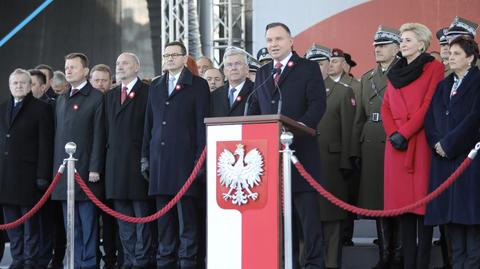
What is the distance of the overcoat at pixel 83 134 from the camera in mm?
6996

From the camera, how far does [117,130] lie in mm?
6934

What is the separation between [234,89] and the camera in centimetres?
676

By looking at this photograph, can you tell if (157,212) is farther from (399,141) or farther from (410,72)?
(410,72)

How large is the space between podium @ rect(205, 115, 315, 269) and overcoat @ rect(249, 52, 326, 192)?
40 cm

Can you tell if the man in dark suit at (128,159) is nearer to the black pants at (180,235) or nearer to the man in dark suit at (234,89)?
the black pants at (180,235)

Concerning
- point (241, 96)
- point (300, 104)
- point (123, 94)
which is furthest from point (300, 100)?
point (123, 94)

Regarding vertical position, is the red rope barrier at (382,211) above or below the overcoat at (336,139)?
below

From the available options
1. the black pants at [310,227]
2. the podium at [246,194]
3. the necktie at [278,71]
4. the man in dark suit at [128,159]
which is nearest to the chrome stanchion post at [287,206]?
the podium at [246,194]

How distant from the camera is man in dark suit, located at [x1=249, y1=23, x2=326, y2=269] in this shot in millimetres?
5750

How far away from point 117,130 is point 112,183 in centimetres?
Result: 43

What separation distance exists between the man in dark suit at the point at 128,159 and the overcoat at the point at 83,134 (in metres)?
0.08

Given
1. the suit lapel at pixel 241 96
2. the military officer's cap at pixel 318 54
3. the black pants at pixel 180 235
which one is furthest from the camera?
the military officer's cap at pixel 318 54

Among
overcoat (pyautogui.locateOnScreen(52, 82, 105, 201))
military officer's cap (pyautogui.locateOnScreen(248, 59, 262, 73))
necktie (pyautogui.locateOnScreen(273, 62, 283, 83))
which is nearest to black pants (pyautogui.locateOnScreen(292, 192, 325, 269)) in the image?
necktie (pyautogui.locateOnScreen(273, 62, 283, 83))

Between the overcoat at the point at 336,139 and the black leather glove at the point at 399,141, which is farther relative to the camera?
the overcoat at the point at 336,139
